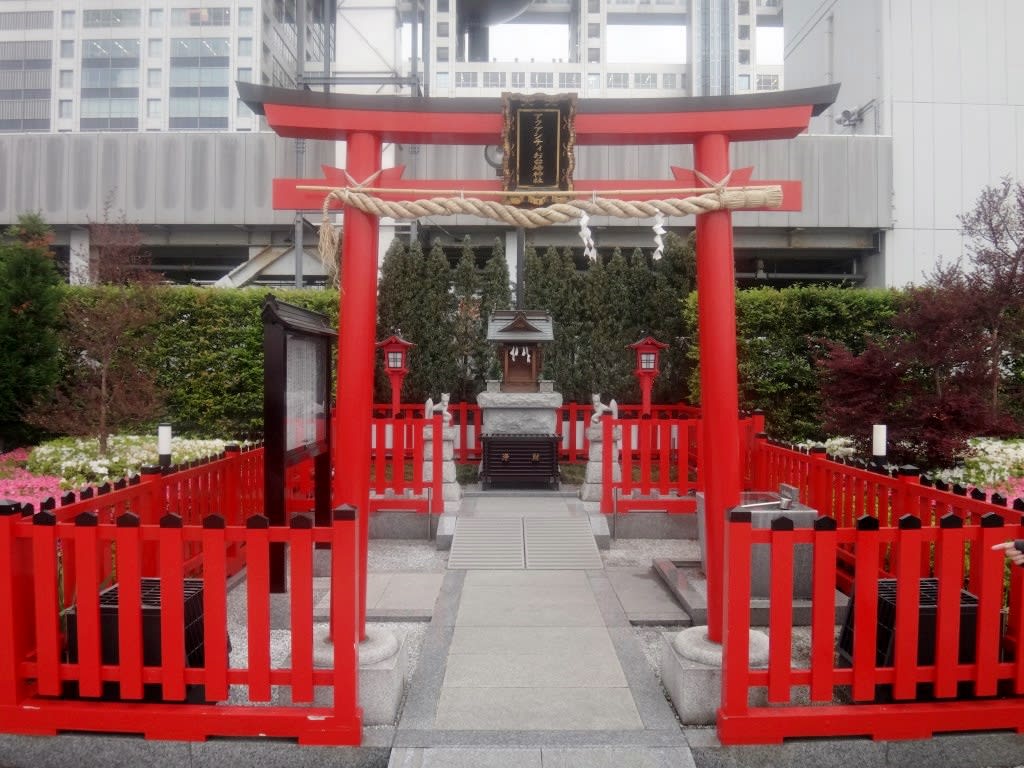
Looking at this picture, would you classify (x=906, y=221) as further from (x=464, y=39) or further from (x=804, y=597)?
(x=464, y=39)

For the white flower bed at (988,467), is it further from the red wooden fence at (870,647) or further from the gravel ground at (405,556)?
the gravel ground at (405,556)

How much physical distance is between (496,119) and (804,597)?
426cm

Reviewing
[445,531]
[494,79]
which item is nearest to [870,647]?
[445,531]

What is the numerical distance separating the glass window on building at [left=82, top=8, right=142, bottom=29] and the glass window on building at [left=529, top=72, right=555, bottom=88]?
1164 inches

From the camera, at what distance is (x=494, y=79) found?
5600cm

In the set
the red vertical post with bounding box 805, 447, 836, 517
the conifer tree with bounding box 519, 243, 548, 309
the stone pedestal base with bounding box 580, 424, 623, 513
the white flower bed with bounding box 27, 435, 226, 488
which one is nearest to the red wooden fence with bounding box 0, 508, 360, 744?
the red vertical post with bounding box 805, 447, 836, 517

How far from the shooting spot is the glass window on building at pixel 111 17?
3875 centimetres

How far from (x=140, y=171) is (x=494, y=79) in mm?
44521

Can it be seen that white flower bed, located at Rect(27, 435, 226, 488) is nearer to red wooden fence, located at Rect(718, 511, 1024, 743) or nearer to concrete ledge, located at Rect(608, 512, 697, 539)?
concrete ledge, located at Rect(608, 512, 697, 539)

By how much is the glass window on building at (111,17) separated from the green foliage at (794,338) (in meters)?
43.3

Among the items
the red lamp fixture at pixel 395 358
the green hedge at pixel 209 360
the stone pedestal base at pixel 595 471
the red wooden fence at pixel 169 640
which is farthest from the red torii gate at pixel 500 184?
the green hedge at pixel 209 360

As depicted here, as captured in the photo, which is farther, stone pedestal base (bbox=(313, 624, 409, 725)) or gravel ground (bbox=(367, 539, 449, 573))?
gravel ground (bbox=(367, 539, 449, 573))

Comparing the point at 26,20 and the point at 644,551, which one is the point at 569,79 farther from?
the point at 644,551

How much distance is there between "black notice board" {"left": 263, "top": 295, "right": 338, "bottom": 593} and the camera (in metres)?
4.08
